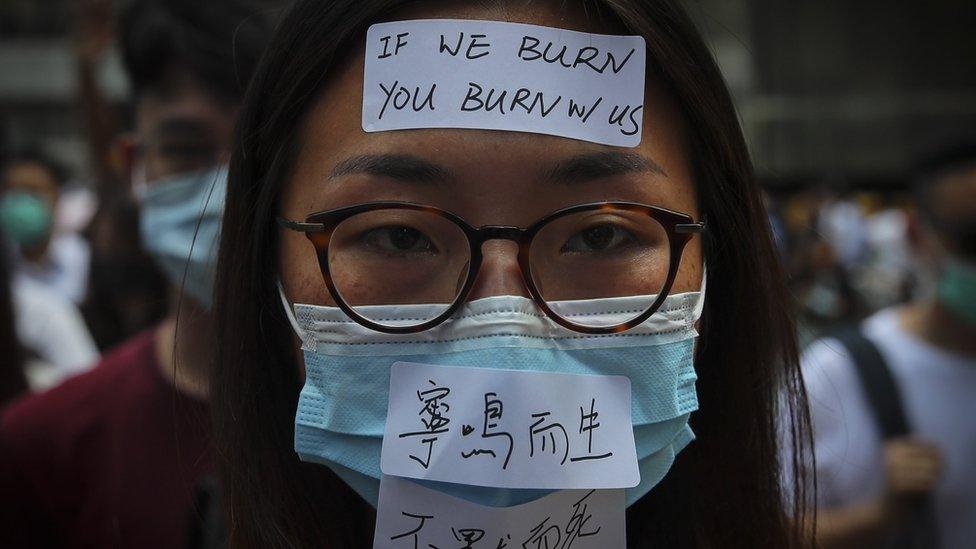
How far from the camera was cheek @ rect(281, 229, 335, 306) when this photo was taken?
150 centimetres

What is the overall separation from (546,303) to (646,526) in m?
0.49

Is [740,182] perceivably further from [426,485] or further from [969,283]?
[969,283]

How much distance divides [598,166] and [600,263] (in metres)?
0.15

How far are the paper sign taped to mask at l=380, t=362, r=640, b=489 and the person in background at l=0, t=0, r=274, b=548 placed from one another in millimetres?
804

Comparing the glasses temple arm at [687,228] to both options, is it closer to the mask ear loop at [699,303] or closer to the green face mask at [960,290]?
the mask ear loop at [699,303]

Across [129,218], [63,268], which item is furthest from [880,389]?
[63,268]

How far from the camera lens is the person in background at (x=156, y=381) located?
240 cm

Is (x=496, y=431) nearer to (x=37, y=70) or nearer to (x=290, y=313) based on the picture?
(x=290, y=313)

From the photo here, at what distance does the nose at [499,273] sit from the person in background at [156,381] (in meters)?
0.91

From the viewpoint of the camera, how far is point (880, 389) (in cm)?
311

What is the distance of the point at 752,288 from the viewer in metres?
1.69

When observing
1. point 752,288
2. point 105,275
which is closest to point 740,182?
point 752,288

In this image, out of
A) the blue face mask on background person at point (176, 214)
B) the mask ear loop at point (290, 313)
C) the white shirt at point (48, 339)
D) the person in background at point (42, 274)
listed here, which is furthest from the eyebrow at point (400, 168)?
the white shirt at point (48, 339)

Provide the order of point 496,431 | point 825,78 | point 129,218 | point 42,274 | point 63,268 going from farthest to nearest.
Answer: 1. point 825,78
2. point 63,268
3. point 42,274
4. point 129,218
5. point 496,431
